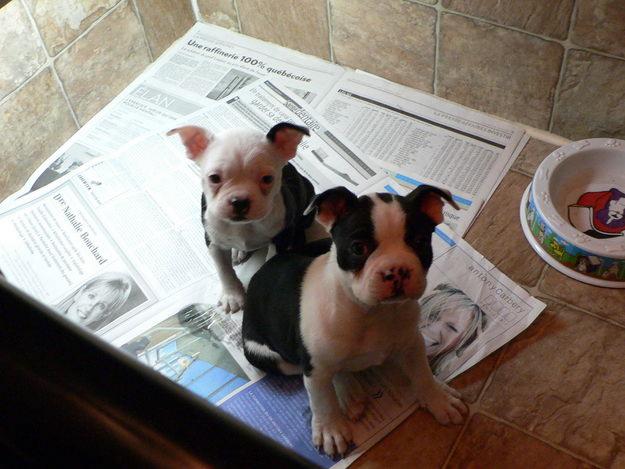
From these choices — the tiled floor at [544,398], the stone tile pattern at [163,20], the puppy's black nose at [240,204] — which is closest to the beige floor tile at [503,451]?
the tiled floor at [544,398]

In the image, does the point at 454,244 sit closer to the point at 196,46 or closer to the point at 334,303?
the point at 334,303

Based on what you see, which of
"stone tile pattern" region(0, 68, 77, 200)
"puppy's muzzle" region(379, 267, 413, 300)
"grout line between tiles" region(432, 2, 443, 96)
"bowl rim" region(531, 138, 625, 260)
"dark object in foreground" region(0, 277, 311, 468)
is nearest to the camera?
"dark object in foreground" region(0, 277, 311, 468)

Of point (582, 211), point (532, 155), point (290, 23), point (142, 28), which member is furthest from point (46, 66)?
point (582, 211)

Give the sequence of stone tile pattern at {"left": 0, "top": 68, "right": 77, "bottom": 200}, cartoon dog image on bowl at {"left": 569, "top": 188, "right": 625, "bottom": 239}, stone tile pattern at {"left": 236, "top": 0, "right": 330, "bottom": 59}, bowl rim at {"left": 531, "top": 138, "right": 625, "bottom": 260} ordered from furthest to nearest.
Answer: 1. stone tile pattern at {"left": 236, "top": 0, "right": 330, "bottom": 59}
2. stone tile pattern at {"left": 0, "top": 68, "right": 77, "bottom": 200}
3. cartoon dog image on bowl at {"left": 569, "top": 188, "right": 625, "bottom": 239}
4. bowl rim at {"left": 531, "top": 138, "right": 625, "bottom": 260}

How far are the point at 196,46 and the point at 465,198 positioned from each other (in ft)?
2.84

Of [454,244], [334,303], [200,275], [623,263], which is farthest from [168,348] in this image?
[623,263]

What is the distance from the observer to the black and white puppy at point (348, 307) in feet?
3.00

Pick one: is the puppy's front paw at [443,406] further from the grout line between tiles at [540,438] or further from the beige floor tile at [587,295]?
the beige floor tile at [587,295]

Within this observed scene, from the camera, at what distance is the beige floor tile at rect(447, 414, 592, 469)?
3.66 feet

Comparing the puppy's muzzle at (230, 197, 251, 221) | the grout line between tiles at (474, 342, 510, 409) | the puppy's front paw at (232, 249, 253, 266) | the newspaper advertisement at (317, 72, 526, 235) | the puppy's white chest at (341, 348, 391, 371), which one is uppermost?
the puppy's muzzle at (230, 197, 251, 221)

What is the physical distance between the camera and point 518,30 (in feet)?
4.66

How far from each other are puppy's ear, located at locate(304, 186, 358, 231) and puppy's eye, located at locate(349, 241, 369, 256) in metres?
0.05

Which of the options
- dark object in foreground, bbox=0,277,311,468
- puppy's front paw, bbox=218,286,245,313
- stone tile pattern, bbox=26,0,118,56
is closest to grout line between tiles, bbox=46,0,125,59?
stone tile pattern, bbox=26,0,118,56

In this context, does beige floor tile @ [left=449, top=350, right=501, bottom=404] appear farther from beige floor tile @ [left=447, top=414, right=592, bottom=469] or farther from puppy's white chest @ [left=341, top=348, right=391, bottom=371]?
puppy's white chest @ [left=341, top=348, right=391, bottom=371]
